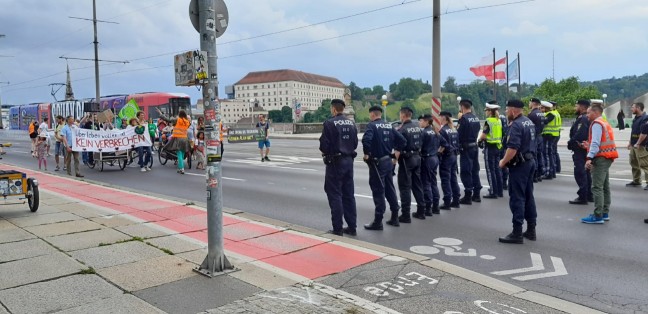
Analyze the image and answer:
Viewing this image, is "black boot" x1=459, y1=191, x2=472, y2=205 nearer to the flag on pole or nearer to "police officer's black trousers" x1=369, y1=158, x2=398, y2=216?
"police officer's black trousers" x1=369, y1=158, x2=398, y2=216

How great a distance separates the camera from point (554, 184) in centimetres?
1202

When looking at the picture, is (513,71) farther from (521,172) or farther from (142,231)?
(142,231)

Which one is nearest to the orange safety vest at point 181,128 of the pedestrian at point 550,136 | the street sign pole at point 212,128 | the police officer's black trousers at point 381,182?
the police officer's black trousers at point 381,182

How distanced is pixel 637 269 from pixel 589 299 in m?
1.34

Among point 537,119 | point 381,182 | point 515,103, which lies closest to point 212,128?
point 381,182

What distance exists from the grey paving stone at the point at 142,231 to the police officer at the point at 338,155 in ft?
7.86

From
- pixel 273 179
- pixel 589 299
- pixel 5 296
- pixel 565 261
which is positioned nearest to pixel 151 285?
pixel 5 296

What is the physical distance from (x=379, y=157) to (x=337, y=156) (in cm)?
82

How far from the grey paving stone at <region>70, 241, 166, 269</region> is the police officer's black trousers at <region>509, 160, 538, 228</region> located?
4578 mm

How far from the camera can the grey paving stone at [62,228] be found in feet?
24.1

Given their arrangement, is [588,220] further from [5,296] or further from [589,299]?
[5,296]

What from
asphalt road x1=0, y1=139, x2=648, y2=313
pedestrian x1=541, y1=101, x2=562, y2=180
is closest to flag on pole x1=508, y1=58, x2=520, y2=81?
asphalt road x1=0, y1=139, x2=648, y2=313

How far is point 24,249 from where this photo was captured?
253 inches

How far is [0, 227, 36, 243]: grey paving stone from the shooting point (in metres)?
6.97
